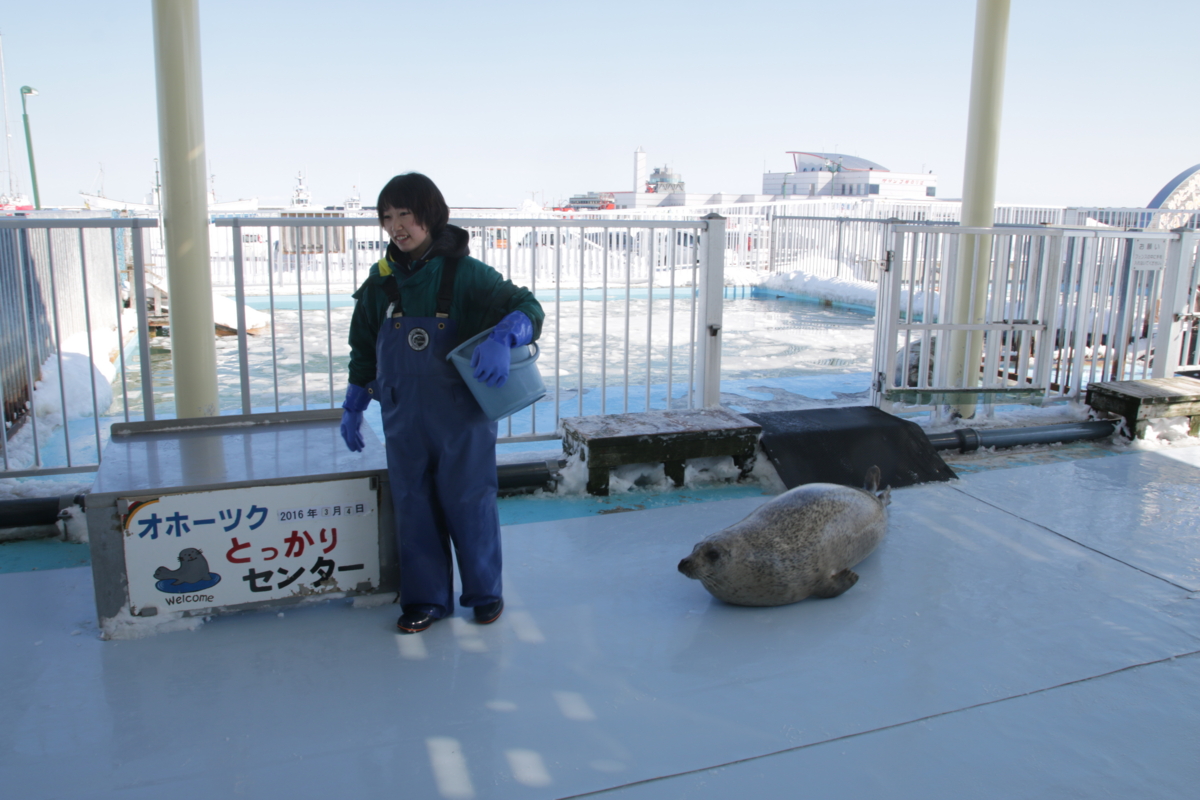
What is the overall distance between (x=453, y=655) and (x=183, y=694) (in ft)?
2.78

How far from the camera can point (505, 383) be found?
2.87 m

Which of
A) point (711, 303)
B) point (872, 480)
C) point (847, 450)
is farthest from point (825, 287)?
point (872, 480)

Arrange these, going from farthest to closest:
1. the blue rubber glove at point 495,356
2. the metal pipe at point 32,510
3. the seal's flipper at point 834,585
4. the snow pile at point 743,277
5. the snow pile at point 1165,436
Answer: the snow pile at point 743,277, the snow pile at point 1165,436, the metal pipe at point 32,510, the seal's flipper at point 834,585, the blue rubber glove at point 495,356

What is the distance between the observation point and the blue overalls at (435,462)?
2.92 m

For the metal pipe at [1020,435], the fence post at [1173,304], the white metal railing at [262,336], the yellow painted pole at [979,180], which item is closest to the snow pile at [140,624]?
the white metal railing at [262,336]

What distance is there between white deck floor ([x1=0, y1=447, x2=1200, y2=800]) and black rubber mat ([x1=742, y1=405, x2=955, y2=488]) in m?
0.99

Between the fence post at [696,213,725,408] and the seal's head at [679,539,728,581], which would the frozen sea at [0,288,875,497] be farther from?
the seal's head at [679,539,728,581]

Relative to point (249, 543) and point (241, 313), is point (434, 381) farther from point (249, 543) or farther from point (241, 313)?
point (241, 313)

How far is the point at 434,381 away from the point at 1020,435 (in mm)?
4440

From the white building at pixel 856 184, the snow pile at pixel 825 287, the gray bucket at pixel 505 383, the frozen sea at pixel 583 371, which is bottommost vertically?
the frozen sea at pixel 583 371

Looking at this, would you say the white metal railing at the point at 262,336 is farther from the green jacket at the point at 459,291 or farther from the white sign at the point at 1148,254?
the white sign at the point at 1148,254

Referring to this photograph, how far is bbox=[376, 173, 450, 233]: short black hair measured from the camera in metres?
2.89

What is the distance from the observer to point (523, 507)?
448 centimetres

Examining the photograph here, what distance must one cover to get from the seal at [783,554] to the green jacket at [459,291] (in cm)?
111
